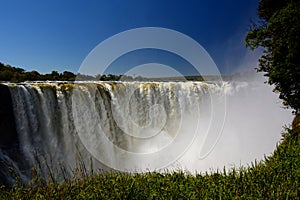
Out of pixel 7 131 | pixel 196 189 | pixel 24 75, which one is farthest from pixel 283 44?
pixel 24 75

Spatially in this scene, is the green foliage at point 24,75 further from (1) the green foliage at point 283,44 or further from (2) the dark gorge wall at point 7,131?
(1) the green foliage at point 283,44

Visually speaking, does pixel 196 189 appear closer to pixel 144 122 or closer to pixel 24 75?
pixel 144 122

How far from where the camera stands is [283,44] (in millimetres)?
8406

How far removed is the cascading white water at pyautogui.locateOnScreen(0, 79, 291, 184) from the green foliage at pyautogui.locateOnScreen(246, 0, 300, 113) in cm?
762

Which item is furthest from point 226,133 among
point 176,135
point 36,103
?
point 36,103

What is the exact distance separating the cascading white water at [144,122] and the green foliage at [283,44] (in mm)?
7616

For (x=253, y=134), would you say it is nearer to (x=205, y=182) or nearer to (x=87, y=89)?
(x=87, y=89)

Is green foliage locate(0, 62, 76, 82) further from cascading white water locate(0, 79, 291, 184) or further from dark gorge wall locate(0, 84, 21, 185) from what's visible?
dark gorge wall locate(0, 84, 21, 185)

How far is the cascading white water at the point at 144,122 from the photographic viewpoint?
1353 centimetres

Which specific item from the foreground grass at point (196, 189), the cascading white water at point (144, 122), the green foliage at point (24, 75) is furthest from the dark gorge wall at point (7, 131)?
the green foliage at point (24, 75)

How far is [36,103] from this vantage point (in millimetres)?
13305

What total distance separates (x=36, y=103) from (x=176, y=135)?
1167 cm

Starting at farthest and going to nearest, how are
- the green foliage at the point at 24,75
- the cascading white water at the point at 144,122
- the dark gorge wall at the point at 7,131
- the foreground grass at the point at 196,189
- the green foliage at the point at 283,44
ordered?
the green foliage at the point at 24,75 → the cascading white water at the point at 144,122 → the dark gorge wall at the point at 7,131 → the green foliage at the point at 283,44 → the foreground grass at the point at 196,189

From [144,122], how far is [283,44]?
12.9m
